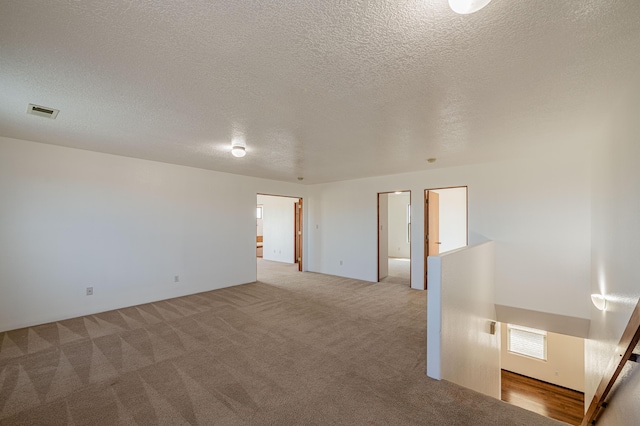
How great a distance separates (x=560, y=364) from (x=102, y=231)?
381 inches

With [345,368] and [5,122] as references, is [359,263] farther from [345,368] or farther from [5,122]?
[5,122]

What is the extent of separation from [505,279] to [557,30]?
422 cm

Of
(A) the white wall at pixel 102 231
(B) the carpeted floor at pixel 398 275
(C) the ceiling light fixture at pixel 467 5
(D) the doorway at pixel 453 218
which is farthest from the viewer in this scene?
(D) the doorway at pixel 453 218

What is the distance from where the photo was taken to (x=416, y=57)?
5.42 feet

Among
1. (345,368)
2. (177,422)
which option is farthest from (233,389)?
(345,368)

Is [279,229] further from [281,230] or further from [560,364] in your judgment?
[560,364]

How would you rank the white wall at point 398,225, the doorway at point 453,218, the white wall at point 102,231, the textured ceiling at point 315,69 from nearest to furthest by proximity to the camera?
the textured ceiling at point 315,69
the white wall at point 102,231
the doorway at point 453,218
the white wall at point 398,225

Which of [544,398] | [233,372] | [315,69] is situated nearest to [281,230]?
[233,372]

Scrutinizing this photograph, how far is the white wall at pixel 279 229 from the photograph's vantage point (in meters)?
9.04

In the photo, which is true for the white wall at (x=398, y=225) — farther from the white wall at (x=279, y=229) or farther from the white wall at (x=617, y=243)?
the white wall at (x=617, y=243)

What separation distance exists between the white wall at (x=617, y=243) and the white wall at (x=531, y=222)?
0.44 metres

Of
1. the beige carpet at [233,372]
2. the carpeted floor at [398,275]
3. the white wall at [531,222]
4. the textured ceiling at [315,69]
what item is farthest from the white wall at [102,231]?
the white wall at [531,222]

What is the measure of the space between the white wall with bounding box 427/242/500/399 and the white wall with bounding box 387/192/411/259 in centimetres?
640

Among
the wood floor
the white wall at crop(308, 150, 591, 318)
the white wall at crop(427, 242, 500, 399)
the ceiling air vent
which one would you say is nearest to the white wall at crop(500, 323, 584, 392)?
the wood floor
